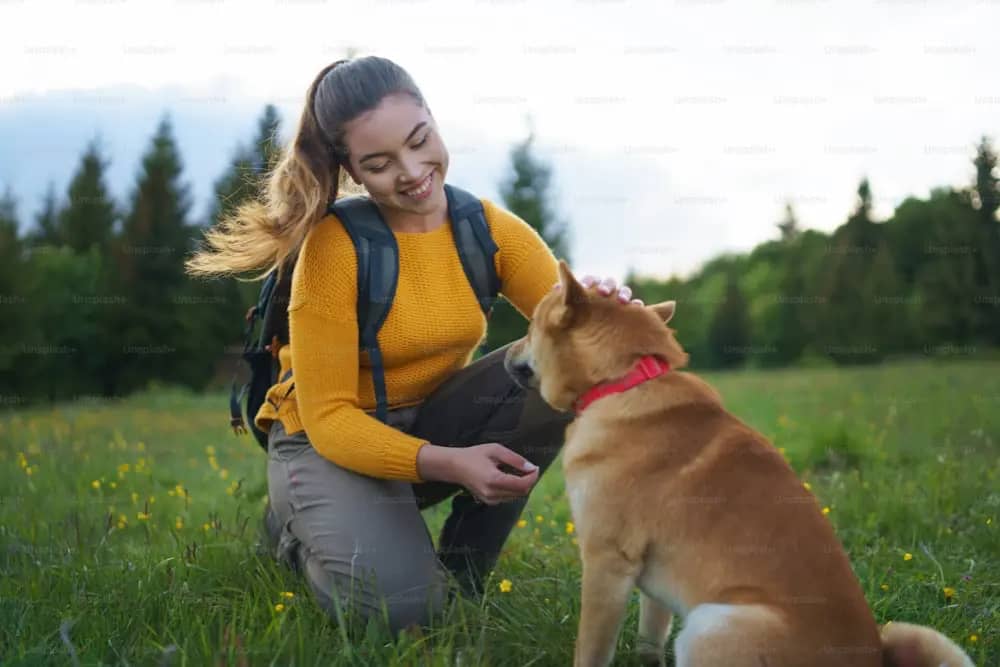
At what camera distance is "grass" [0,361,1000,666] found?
9.45 feet

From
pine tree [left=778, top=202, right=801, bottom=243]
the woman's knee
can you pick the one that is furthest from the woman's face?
pine tree [left=778, top=202, right=801, bottom=243]

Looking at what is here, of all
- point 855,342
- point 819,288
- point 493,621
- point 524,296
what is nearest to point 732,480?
point 493,621

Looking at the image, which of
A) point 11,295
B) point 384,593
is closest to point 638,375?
point 384,593

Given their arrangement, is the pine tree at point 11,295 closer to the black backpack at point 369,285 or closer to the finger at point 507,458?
the black backpack at point 369,285

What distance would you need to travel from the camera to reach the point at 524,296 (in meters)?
3.78

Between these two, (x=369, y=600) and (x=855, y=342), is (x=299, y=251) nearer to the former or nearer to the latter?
(x=369, y=600)

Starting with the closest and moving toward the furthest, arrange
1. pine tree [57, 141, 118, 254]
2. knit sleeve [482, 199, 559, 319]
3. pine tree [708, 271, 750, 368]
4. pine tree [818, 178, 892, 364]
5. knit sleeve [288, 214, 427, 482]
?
1. knit sleeve [288, 214, 427, 482]
2. knit sleeve [482, 199, 559, 319]
3. pine tree [57, 141, 118, 254]
4. pine tree [818, 178, 892, 364]
5. pine tree [708, 271, 750, 368]

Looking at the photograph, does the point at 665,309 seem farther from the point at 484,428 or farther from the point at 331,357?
the point at 331,357

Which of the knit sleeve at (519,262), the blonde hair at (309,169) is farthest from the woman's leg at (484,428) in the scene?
the blonde hair at (309,169)

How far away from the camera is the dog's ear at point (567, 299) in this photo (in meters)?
2.83

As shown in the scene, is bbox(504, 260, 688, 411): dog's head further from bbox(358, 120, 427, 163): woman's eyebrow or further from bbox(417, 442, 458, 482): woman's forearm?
bbox(358, 120, 427, 163): woman's eyebrow

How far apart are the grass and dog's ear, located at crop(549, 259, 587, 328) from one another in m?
1.06

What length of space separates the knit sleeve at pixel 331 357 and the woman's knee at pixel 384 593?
14.2 inches

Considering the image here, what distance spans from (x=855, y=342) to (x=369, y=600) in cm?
3775
